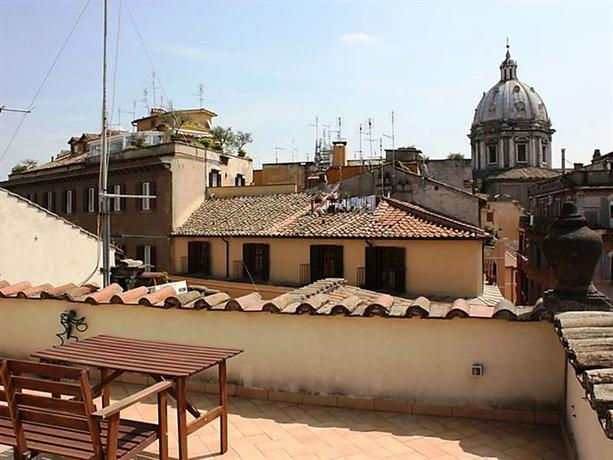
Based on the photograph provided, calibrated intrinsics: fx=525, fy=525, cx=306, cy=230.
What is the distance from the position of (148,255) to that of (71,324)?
19102mm

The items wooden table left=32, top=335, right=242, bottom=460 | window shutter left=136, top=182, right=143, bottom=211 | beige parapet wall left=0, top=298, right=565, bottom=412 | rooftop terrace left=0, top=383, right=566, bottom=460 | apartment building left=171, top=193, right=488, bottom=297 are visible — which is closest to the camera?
wooden table left=32, top=335, right=242, bottom=460

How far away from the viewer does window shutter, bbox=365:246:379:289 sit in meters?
18.6

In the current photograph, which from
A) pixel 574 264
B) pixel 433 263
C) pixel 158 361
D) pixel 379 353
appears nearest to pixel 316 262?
pixel 433 263

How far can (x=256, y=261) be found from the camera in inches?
850

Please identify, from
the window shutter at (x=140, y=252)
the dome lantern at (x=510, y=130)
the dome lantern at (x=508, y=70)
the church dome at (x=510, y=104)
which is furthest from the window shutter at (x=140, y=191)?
the dome lantern at (x=508, y=70)

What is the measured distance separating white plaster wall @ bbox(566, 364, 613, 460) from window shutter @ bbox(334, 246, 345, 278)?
45.6ft

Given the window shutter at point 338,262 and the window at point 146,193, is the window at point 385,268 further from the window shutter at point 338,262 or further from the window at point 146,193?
the window at point 146,193

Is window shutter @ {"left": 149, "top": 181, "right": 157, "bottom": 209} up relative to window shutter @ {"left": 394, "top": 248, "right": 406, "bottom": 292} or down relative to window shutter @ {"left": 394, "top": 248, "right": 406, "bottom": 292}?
up

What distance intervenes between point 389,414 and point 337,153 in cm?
2709

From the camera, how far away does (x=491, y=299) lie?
17.5 metres

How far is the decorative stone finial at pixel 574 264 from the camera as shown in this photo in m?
5.22

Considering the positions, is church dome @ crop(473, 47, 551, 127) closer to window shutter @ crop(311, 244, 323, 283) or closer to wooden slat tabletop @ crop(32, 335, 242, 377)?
window shutter @ crop(311, 244, 323, 283)

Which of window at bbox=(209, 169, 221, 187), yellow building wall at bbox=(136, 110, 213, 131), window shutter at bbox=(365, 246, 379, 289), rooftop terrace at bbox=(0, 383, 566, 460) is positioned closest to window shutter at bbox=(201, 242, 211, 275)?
window at bbox=(209, 169, 221, 187)

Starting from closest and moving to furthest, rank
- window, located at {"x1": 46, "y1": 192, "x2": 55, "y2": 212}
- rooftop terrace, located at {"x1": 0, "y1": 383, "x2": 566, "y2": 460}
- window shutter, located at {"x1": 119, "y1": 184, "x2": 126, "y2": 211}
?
rooftop terrace, located at {"x1": 0, "y1": 383, "x2": 566, "y2": 460}, window shutter, located at {"x1": 119, "y1": 184, "x2": 126, "y2": 211}, window, located at {"x1": 46, "y1": 192, "x2": 55, "y2": 212}
